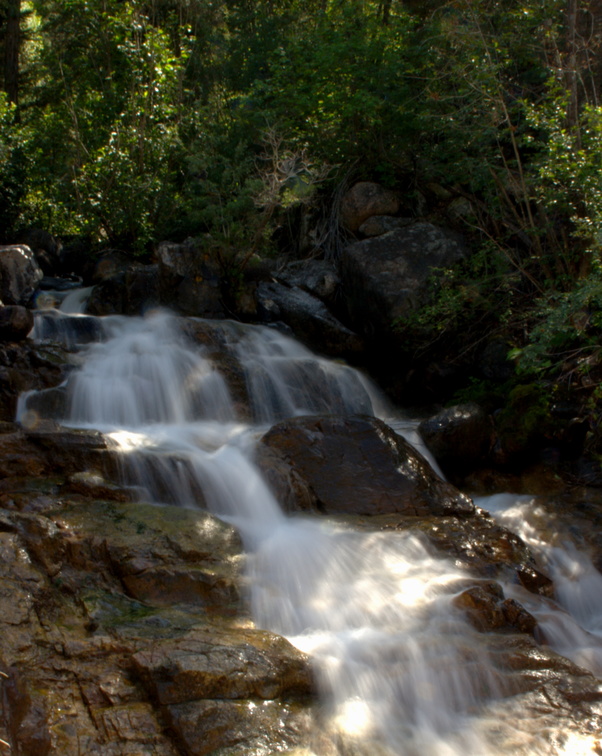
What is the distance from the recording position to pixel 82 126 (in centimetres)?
1432

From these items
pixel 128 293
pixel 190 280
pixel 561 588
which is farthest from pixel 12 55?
pixel 561 588

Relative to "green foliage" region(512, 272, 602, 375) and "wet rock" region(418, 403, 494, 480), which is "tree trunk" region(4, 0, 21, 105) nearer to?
"wet rock" region(418, 403, 494, 480)

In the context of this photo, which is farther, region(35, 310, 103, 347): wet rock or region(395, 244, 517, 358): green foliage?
region(395, 244, 517, 358): green foliage

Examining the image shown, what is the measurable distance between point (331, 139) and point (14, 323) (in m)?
8.63

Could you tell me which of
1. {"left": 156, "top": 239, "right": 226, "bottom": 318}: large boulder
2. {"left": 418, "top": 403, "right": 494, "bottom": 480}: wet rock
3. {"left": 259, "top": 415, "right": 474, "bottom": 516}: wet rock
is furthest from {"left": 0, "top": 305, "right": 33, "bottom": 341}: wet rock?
{"left": 418, "top": 403, "right": 494, "bottom": 480}: wet rock

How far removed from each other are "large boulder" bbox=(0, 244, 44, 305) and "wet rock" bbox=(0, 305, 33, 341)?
1.28m

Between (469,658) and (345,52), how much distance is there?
12.8 m

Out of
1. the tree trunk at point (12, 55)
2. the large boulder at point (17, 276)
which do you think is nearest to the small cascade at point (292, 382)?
the large boulder at point (17, 276)

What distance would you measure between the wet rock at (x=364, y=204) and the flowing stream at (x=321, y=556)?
449cm

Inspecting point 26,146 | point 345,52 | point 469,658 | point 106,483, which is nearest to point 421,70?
point 345,52

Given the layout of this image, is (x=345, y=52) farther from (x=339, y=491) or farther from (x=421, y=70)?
(x=339, y=491)

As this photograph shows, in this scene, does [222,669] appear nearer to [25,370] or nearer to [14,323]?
[25,370]

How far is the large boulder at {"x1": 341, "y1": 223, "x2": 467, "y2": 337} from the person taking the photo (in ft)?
37.9

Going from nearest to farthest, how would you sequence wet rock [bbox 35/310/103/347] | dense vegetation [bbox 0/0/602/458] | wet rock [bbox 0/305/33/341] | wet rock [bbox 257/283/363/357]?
wet rock [bbox 0/305/33/341] → wet rock [bbox 35/310/103/347] → dense vegetation [bbox 0/0/602/458] → wet rock [bbox 257/283/363/357]
